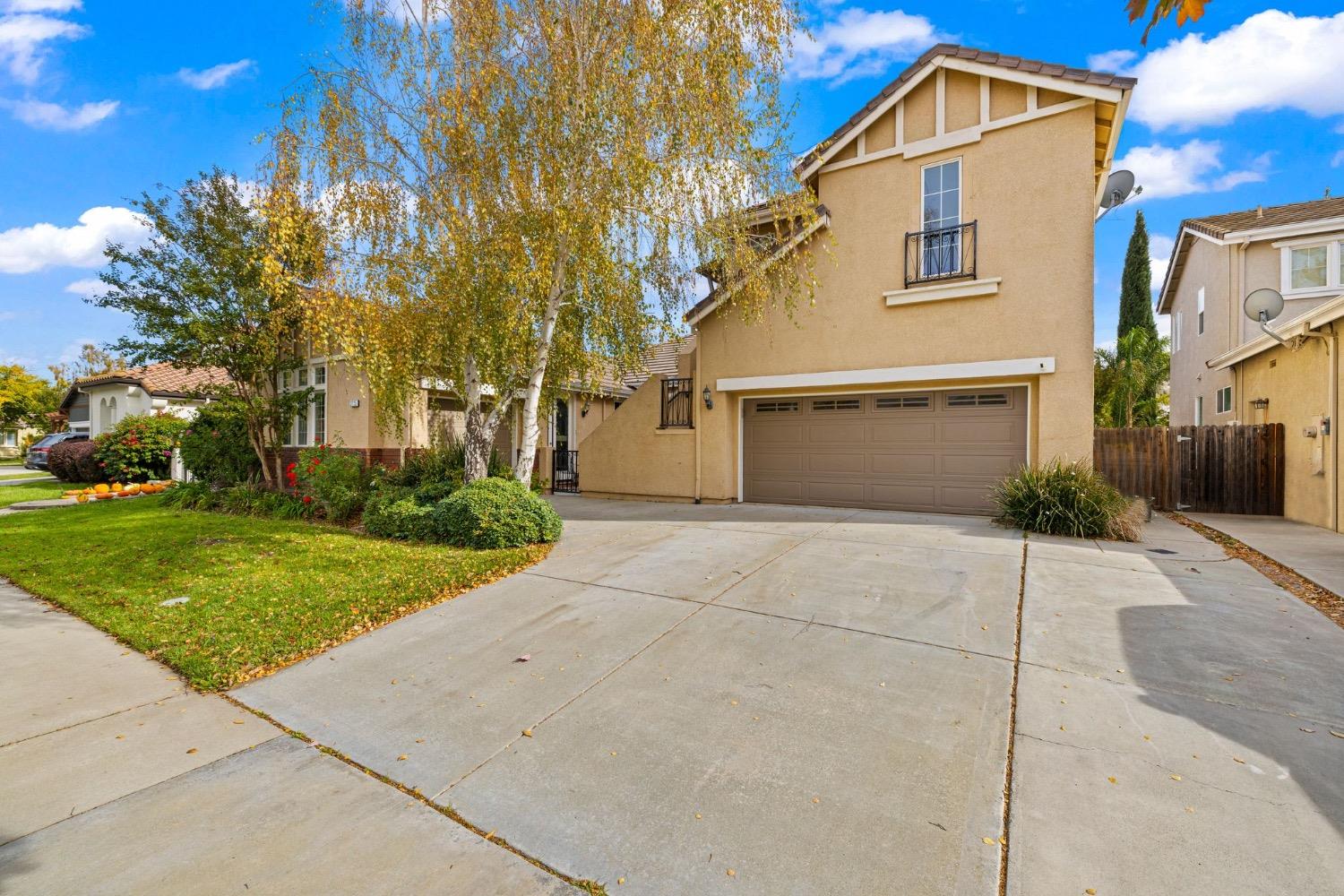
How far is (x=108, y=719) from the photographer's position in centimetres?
333

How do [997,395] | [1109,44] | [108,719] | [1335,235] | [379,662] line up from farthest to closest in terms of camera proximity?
[1335,235] < [997,395] < [1109,44] < [379,662] < [108,719]

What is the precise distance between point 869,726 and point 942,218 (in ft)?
29.9

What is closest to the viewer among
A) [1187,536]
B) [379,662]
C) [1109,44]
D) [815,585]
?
[379,662]

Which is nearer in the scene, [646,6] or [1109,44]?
[646,6]

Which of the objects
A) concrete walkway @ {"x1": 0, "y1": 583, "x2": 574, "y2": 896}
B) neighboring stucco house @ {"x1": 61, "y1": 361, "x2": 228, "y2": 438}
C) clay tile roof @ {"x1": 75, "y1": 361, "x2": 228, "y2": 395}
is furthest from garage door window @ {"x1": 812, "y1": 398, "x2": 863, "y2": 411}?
clay tile roof @ {"x1": 75, "y1": 361, "x2": 228, "y2": 395}

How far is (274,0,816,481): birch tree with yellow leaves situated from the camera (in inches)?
273

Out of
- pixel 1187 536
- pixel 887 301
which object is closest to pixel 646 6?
pixel 887 301

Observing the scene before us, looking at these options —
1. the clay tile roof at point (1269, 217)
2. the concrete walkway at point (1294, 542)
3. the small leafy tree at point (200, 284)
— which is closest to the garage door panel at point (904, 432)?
the concrete walkway at point (1294, 542)

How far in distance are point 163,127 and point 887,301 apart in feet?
42.1

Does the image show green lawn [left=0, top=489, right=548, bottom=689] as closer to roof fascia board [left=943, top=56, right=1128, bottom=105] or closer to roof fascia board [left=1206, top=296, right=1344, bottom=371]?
roof fascia board [left=943, top=56, right=1128, bottom=105]

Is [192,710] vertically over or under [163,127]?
under

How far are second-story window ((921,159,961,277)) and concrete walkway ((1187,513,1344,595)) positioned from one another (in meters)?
5.62

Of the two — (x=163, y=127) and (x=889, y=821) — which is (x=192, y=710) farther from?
(x=163, y=127)

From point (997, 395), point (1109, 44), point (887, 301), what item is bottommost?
point (997, 395)
